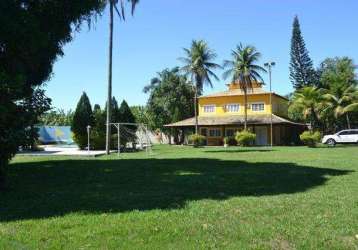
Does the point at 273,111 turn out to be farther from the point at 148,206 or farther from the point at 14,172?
the point at 148,206

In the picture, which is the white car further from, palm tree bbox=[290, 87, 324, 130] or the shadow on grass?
the shadow on grass

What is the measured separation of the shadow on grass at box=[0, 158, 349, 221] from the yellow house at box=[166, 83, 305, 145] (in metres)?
36.3

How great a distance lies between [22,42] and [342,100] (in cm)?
5106

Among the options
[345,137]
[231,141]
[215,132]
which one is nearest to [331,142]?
[345,137]

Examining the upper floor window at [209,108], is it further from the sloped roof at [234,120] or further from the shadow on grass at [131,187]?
the shadow on grass at [131,187]

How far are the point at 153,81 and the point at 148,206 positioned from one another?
61.6 metres

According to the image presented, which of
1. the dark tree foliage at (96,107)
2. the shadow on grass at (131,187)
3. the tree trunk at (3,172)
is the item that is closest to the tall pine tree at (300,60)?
the dark tree foliage at (96,107)

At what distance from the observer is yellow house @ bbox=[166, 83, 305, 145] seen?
55.6m

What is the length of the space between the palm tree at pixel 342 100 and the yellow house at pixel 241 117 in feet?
13.1

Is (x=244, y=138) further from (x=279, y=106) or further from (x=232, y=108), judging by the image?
(x=279, y=106)

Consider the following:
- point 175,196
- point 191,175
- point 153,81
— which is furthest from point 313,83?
point 175,196

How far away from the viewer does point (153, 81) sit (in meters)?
71.2

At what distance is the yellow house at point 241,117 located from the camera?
5556cm

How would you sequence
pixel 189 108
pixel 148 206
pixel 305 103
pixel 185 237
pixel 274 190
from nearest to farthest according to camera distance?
pixel 185 237, pixel 148 206, pixel 274 190, pixel 305 103, pixel 189 108
